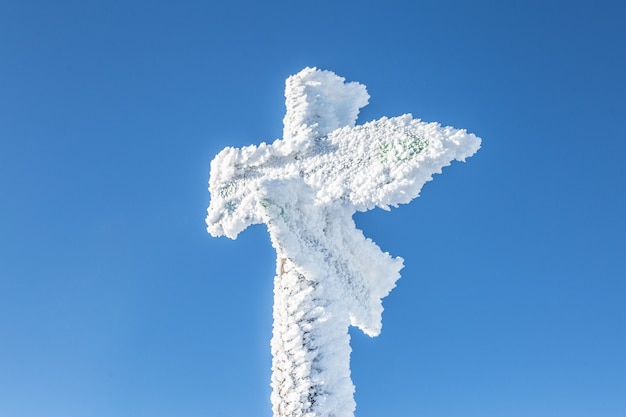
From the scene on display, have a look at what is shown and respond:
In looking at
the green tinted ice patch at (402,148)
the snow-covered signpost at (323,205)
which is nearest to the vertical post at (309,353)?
the snow-covered signpost at (323,205)

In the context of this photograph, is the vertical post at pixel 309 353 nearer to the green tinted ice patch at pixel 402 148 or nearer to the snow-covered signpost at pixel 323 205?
the snow-covered signpost at pixel 323 205

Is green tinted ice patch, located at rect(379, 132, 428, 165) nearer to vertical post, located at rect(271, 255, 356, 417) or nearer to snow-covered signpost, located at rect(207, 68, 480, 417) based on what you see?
snow-covered signpost, located at rect(207, 68, 480, 417)

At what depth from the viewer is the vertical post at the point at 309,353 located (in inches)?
137

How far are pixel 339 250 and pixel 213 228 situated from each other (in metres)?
1.01

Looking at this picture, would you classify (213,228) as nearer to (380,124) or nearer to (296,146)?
(296,146)

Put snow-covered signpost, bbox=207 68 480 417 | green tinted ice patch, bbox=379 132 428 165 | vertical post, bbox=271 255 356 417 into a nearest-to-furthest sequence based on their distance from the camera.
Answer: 1. vertical post, bbox=271 255 356 417
2. snow-covered signpost, bbox=207 68 480 417
3. green tinted ice patch, bbox=379 132 428 165

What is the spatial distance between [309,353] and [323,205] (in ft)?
3.31

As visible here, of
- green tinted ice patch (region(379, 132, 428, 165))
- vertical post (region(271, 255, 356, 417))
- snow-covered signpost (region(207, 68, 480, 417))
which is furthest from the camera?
green tinted ice patch (region(379, 132, 428, 165))

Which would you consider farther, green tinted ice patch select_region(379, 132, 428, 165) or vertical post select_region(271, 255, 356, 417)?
green tinted ice patch select_region(379, 132, 428, 165)

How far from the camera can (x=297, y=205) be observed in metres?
3.87

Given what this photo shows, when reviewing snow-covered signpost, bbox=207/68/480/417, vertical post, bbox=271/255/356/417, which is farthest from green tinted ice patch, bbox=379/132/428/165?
vertical post, bbox=271/255/356/417

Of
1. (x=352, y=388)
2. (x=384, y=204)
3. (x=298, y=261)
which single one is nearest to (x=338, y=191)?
(x=384, y=204)

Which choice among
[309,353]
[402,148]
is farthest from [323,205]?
[309,353]

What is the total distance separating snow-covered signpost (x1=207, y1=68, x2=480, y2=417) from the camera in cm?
360
